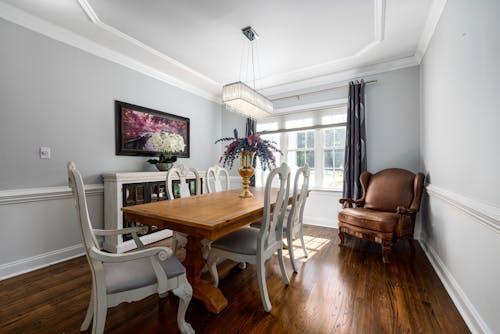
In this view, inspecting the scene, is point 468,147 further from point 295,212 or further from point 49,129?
point 49,129

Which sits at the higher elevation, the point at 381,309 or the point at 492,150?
the point at 492,150

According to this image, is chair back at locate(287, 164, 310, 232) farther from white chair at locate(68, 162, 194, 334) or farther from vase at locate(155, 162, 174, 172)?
vase at locate(155, 162, 174, 172)

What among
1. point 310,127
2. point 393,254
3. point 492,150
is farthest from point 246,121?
point 492,150

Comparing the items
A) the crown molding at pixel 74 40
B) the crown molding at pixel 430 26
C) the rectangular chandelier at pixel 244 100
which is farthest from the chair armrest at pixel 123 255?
the crown molding at pixel 430 26

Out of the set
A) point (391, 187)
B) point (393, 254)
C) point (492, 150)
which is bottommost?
point (393, 254)

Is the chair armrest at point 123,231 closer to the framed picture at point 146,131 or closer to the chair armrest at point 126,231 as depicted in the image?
the chair armrest at point 126,231

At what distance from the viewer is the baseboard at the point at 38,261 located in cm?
202

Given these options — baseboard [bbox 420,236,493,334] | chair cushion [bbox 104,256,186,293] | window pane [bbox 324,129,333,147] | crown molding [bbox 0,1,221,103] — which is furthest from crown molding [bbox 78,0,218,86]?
baseboard [bbox 420,236,493,334]

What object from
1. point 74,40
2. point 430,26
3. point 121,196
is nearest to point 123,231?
point 121,196

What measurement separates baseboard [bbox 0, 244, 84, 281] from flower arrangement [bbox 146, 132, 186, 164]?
54.1 inches

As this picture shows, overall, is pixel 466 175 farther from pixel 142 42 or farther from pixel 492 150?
pixel 142 42

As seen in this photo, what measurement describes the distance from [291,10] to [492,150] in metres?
1.98

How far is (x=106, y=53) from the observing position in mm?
2766

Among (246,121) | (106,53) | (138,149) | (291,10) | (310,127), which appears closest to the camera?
(291,10)
